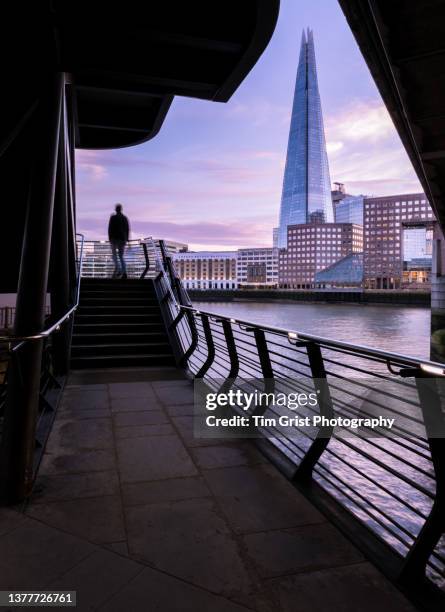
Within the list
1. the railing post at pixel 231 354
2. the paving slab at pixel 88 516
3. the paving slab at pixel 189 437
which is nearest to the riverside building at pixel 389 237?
the railing post at pixel 231 354

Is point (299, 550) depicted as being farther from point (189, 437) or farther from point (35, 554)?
point (189, 437)

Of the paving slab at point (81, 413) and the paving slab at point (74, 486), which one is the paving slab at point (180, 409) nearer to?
the paving slab at point (81, 413)

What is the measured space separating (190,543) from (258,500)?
0.70m

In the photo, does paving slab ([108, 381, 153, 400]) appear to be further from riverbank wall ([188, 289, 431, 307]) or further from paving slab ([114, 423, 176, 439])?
riverbank wall ([188, 289, 431, 307])

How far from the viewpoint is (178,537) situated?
2559 millimetres

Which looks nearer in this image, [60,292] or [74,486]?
[74,486]

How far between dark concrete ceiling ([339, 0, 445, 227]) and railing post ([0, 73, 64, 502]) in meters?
5.57

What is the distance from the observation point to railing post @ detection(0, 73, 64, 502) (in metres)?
3.11

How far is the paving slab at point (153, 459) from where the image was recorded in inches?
136

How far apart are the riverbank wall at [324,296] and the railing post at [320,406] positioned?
90.7m

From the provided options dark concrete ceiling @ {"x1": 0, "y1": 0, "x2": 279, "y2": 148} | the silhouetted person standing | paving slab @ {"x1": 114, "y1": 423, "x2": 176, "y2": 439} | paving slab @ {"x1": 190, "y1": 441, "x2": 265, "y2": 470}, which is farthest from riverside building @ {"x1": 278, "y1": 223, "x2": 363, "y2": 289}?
paving slab @ {"x1": 190, "y1": 441, "x2": 265, "y2": 470}

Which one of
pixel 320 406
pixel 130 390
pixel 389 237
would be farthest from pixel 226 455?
pixel 389 237

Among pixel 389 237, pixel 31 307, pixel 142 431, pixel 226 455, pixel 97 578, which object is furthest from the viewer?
pixel 389 237

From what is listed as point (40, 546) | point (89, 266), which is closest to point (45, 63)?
point (40, 546)
